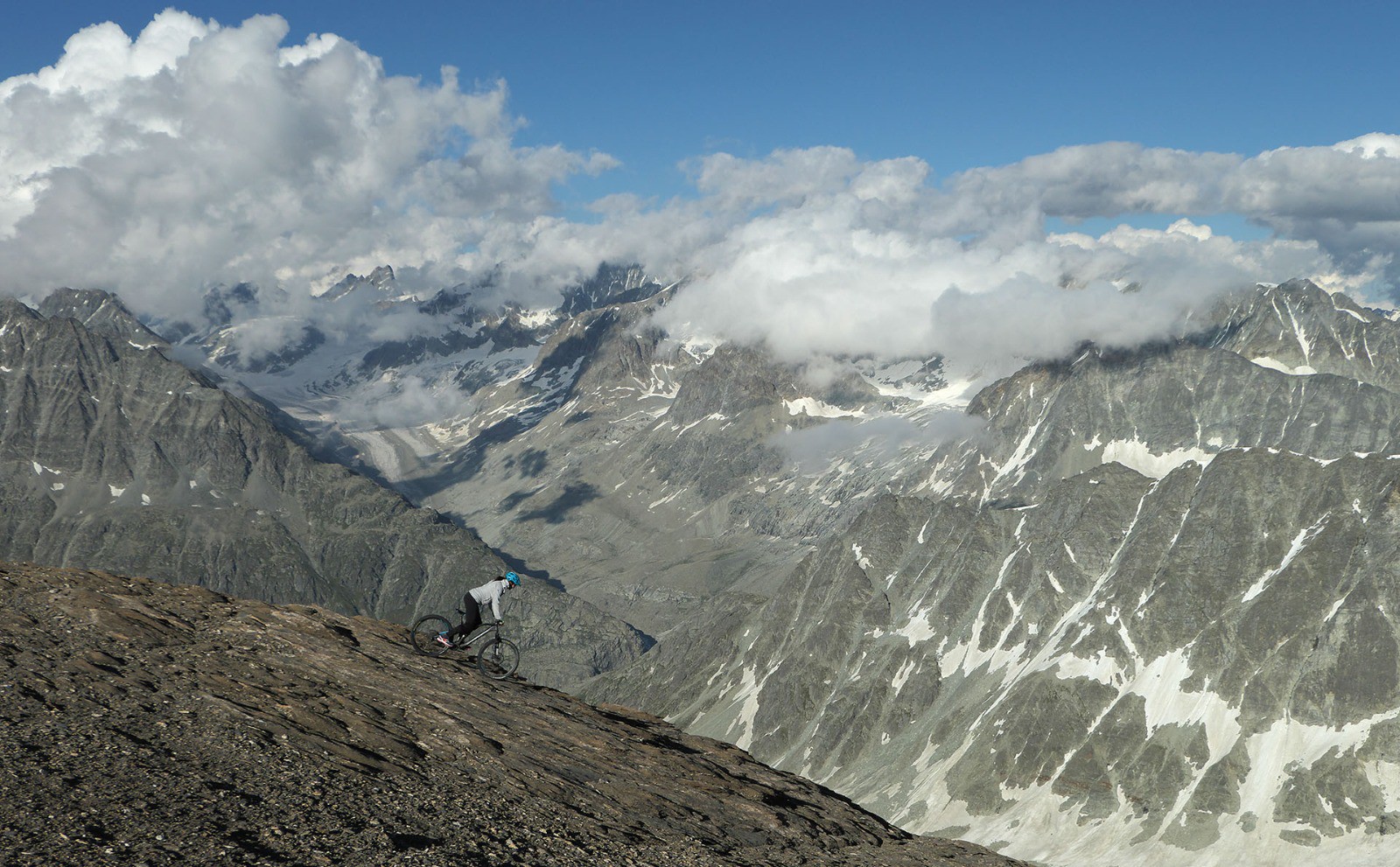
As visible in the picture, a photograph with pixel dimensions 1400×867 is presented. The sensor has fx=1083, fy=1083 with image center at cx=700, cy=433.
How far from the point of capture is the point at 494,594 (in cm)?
4403

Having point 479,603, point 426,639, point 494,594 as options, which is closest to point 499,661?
point 426,639

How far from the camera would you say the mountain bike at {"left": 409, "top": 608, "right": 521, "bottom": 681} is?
4884cm

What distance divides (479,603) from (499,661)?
7.25m

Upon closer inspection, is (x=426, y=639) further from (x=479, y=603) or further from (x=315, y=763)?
(x=315, y=763)

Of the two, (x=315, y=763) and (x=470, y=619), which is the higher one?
(x=470, y=619)

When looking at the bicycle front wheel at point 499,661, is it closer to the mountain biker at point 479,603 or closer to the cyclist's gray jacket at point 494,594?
Answer: the mountain biker at point 479,603

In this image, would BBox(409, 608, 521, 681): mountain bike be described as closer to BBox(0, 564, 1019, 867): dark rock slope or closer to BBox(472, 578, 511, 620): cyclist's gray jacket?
BBox(0, 564, 1019, 867): dark rock slope

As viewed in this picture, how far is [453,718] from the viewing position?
40.9 metres

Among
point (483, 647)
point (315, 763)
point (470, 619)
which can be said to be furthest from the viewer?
point (483, 647)

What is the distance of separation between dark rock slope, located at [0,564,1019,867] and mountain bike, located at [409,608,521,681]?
2.82ft

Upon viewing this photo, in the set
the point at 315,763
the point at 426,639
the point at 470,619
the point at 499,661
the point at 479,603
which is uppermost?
the point at 479,603

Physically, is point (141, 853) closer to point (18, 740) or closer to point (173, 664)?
point (18, 740)

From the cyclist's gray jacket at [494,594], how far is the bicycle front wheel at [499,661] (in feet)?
18.4

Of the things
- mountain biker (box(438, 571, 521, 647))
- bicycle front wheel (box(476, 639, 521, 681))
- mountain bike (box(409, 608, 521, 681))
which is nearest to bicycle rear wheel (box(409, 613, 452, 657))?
mountain bike (box(409, 608, 521, 681))
